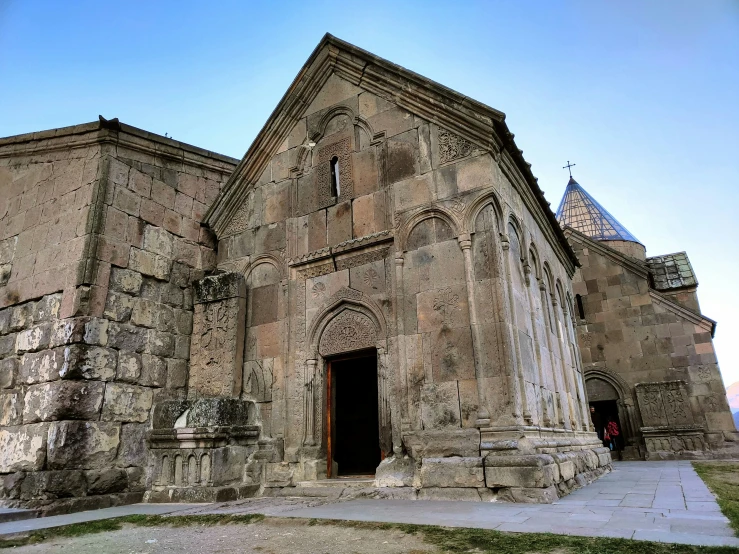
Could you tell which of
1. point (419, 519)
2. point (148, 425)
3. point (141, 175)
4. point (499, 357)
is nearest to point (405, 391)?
point (499, 357)

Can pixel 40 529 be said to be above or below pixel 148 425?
below

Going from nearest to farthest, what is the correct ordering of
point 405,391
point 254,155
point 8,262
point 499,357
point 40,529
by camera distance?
point 40,529 < point 499,357 < point 405,391 < point 8,262 < point 254,155

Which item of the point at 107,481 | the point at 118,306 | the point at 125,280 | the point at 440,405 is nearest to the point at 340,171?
Result: the point at 125,280

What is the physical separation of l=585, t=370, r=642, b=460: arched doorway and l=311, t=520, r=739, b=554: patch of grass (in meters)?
13.0

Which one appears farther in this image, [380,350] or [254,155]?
[254,155]

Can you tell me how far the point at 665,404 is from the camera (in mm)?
14305

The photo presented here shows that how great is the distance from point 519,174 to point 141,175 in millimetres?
5986

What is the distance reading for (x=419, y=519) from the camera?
4301 millimetres

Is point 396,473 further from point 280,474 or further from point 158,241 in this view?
point 158,241

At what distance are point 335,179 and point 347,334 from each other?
2574 millimetres

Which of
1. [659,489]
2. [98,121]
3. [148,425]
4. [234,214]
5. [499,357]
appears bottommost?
[659,489]

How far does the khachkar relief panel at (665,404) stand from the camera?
46.1 feet

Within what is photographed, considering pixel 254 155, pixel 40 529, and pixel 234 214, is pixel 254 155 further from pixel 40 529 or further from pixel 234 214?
pixel 40 529

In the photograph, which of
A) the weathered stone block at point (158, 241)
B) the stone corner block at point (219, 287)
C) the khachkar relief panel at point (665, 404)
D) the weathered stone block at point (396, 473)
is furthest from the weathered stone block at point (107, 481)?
the khachkar relief panel at point (665, 404)
